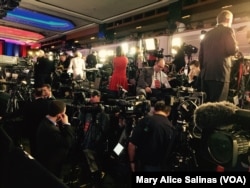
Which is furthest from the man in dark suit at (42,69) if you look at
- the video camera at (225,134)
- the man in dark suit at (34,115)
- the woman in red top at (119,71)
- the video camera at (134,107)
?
the video camera at (225,134)

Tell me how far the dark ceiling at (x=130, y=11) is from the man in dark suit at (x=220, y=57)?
3822 mm

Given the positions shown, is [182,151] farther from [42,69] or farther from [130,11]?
[130,11]

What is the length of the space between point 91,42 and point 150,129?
1072cm

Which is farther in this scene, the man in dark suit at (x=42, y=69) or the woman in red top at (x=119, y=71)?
the man in dark suit at (x=42, y=69)

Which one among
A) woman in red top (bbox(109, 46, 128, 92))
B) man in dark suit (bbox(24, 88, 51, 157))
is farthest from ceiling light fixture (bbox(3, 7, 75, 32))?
man in dark suit (bbox(24, 88, 51, 157))

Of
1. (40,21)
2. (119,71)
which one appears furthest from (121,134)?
(40,21)

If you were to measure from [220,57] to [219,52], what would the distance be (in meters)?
0.06

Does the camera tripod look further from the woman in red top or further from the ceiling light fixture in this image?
the ceiling light fixture

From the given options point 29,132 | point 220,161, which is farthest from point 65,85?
point 220,161

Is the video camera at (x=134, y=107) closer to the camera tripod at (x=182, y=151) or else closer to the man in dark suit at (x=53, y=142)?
the camera tripod at (x=182, y=151)

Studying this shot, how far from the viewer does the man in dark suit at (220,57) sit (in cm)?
314

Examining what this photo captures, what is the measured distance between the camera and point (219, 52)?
320cm

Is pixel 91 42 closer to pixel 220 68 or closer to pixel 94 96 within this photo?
pixel 94 96

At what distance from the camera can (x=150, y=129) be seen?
2.69 m
